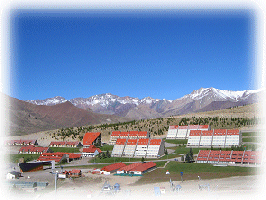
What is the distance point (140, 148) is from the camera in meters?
82.6

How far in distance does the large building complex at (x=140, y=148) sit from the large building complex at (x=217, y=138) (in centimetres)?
1475

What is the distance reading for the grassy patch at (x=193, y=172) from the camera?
55.0m

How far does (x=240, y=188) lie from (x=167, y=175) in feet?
54.1

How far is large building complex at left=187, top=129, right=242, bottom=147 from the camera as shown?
85.6m

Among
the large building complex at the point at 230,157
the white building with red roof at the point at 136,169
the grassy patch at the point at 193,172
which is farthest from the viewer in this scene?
the large building complex at the point at 230,157

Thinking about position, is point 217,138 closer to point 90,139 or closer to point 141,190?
point 90,139

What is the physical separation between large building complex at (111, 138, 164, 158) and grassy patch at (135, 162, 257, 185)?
14.5m

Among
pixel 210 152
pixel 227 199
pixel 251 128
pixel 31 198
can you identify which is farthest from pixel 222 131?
pixel 31 198

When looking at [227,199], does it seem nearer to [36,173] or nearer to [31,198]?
[31,198]

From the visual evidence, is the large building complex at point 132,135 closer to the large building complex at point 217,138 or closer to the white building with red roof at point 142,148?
the large building complex at point 217,138

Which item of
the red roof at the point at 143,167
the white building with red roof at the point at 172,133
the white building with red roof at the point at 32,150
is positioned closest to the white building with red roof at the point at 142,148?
the red roof at the point at 143,167

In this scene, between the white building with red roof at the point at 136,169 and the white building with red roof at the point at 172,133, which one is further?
the white building with red roof at the point at 172,133

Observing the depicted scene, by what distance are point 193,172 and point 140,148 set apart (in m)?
25.7

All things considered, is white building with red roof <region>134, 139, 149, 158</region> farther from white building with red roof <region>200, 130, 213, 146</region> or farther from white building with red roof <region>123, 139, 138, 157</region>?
white building with red roof <region>200, 130, 213, 146</region>
